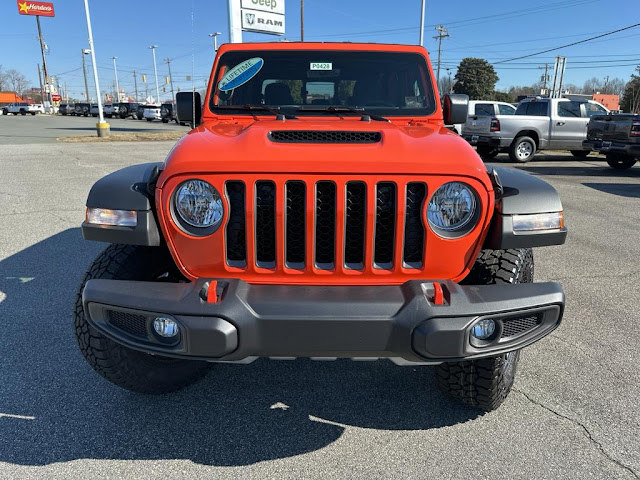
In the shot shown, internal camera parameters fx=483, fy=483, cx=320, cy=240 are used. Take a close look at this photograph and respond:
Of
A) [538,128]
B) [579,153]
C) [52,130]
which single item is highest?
[538,128]

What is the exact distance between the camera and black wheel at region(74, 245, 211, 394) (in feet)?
7.49

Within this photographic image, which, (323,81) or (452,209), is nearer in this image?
(452,209)

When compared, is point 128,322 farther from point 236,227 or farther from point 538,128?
point 538,128

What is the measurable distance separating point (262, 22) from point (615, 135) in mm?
13613

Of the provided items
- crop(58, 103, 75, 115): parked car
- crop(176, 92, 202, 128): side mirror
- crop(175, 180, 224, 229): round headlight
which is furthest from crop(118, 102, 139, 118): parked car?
crop(175, 180, 224, 229): round headlight

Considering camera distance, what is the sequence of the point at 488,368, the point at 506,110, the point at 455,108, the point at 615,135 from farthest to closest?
1. the point at 506,110
2. the point at 615,135
3. the point at 455,108
4. the point at 488,368

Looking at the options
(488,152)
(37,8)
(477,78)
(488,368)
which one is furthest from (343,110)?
(477,78)

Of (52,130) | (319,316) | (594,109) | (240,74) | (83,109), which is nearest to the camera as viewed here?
(319,316)

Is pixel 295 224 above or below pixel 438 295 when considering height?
above

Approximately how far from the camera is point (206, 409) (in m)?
2.57

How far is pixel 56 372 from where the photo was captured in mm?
2861

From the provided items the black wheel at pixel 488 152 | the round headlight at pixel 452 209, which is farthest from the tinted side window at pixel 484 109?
the round headlight at pixel 452 209

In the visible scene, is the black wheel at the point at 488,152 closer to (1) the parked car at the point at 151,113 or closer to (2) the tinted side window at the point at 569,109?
(2) the tinted side window at the point at 569,109

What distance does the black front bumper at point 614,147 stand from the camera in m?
11.0
